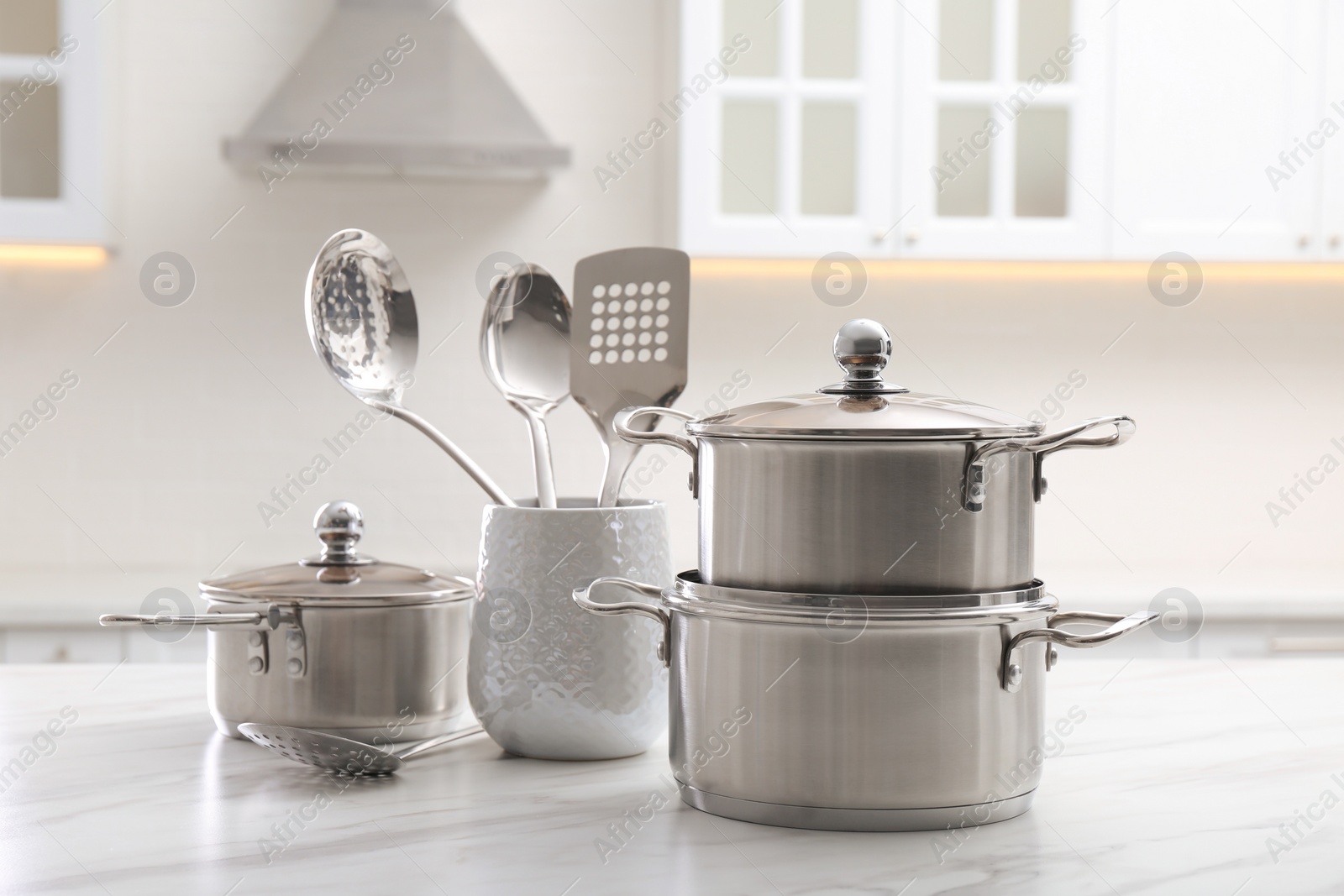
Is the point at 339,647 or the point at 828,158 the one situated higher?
the point at 828,158

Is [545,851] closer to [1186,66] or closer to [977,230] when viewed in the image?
[977,230]

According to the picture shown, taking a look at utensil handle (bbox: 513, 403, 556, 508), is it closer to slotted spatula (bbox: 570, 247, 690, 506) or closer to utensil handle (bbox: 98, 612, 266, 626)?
slotted spatula (bbox: 570, 247, 690, 506)

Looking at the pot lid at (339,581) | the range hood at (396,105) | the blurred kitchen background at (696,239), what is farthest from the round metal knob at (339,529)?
the range hood at (396,105)

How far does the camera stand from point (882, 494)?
64 centimetres

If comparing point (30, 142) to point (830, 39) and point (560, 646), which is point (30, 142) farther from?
point (560, 646)

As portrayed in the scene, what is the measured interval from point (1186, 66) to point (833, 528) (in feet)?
7.43

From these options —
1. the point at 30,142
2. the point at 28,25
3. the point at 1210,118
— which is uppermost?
the point at 28,25

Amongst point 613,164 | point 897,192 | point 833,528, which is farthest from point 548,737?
point 613,164

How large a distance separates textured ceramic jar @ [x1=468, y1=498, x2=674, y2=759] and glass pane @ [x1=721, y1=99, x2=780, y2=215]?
1.79 meters

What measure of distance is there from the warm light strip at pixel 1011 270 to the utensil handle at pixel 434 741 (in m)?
2.00

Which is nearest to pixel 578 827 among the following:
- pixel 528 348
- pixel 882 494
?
pixel 882 494

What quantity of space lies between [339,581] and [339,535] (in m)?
0.05

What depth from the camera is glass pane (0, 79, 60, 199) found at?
2.41 metres

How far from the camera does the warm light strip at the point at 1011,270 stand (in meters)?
2.77
